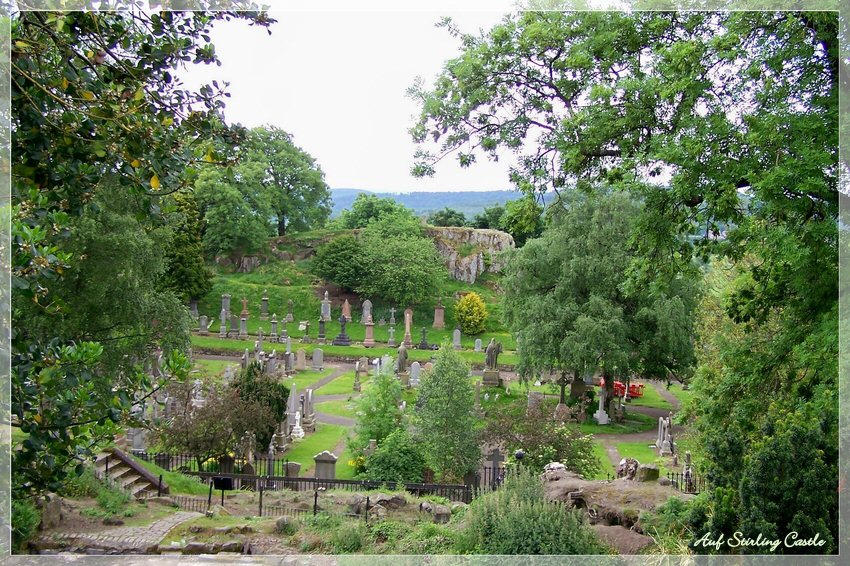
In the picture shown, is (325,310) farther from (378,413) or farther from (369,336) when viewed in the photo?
(378,413)

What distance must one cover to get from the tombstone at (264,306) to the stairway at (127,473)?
7.15 meters

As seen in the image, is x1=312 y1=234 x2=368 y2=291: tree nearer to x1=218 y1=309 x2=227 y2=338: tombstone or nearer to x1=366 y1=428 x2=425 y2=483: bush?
x1=366 y1=428 x2=425 y2=483: bush

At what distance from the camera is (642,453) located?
1600 centimetres

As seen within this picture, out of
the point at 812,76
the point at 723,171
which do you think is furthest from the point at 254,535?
the point at 812,76

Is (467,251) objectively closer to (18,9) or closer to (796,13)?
(796,13)

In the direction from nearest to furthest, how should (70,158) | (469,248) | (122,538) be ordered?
(70,158), (122,538), (469,248)

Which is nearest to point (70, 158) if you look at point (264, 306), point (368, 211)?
point (368, 211)

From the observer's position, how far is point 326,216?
1325 cm

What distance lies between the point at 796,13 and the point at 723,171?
172 centimetres

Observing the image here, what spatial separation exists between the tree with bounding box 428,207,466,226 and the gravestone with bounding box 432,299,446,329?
2.75 metres

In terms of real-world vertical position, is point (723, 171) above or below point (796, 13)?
below

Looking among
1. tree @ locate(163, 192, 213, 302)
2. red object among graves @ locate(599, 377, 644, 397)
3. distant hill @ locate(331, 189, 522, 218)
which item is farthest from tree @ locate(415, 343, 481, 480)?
tree @ locate(163, 192, 213, 302)

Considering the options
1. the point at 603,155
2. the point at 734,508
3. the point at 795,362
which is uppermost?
the point at 603,155

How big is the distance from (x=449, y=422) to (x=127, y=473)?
4887 millimetres
